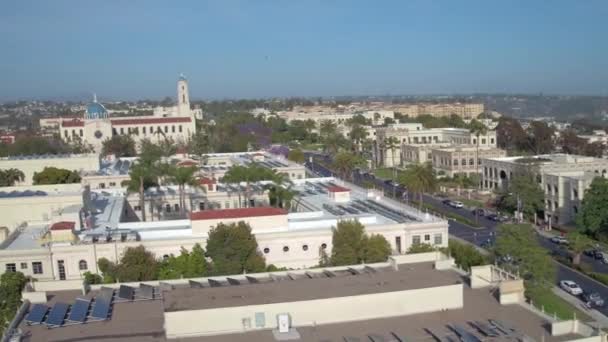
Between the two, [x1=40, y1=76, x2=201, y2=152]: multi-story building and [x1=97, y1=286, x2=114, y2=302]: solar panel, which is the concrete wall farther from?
[x1=40, y1=76, x2=201, y2=152]: multi-story building

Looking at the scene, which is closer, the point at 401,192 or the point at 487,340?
the point at 487,340

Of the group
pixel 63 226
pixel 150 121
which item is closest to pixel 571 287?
pixel 63 226

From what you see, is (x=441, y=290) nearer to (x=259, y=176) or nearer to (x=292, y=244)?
(x=292, y=244)

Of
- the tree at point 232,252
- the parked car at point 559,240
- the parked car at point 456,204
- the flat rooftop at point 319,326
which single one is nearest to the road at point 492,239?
the parked car at point 559,240

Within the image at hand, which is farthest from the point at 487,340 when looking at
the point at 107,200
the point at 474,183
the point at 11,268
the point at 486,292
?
the point at 474,183

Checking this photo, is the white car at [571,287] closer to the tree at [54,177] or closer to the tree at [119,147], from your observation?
the tree at [54,177]

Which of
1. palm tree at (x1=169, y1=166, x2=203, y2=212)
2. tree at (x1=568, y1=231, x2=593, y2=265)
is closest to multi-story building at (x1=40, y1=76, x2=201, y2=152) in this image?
palm tree at (x1=169, y1=166, x2=203, y2=212)

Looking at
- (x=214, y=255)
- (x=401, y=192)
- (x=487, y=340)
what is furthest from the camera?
(x=401, y=192)
